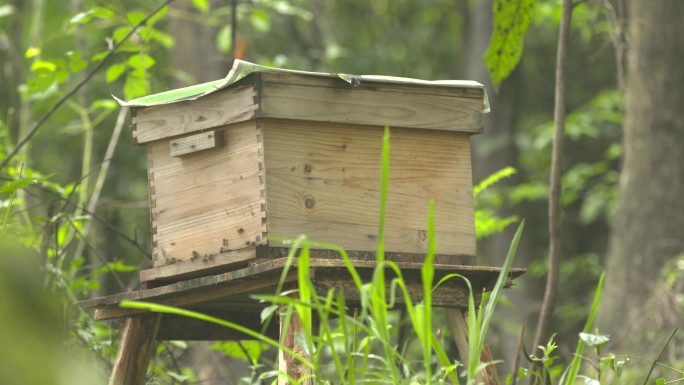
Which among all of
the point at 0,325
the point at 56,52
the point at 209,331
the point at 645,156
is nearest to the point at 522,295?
the point at 645,156

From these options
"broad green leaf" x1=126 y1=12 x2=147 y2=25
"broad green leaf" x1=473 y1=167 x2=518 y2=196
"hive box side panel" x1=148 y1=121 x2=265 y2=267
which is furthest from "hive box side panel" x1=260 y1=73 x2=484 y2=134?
"broad green leaf" x1=126 y1=12 x2=147 y2=25

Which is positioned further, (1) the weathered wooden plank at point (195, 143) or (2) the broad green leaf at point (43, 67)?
(2) the broad green leaf at point (43, 67)

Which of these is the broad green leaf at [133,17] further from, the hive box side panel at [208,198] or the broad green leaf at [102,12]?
the hive box side panel at [208,198]

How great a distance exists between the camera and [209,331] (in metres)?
3.58

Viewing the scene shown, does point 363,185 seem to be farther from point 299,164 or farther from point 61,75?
point 61,75

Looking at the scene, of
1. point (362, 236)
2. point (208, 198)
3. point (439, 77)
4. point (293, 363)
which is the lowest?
point (293, 363)

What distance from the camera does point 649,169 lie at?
26.6ft

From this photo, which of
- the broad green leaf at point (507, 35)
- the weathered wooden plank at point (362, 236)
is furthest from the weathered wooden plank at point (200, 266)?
the broad green leaf at point (507, 35)

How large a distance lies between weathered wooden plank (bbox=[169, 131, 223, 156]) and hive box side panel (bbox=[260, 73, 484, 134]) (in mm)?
250

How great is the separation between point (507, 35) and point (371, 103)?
3.49 ft

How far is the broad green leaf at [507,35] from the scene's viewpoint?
3.77 meters

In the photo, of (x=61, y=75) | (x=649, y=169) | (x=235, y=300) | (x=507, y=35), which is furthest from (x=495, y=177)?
(x=649, y=169)

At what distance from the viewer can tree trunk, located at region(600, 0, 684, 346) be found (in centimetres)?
780

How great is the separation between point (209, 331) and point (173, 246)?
1.95 feet
